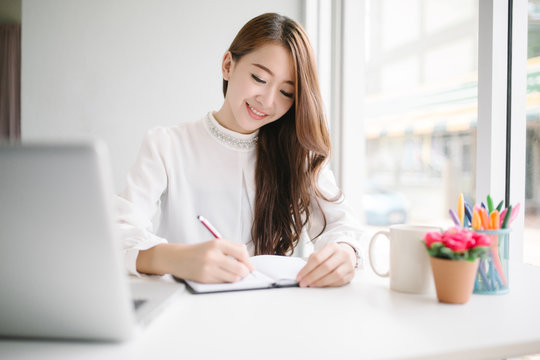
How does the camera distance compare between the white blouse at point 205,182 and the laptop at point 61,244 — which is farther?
the white blouse at point 205,182

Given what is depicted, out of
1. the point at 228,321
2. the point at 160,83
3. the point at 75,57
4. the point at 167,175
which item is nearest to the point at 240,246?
the point at 228,321

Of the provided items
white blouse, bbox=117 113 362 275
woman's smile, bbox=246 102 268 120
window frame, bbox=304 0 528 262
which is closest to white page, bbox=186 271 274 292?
white blouse, bbox=117 113 362 275

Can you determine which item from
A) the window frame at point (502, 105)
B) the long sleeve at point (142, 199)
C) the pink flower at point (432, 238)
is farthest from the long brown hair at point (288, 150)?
the pink flower at point (432, 238)

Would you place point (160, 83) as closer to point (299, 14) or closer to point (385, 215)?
point (299, 14)

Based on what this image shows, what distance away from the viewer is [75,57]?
6.47 ft

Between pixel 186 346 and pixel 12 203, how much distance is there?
225mm

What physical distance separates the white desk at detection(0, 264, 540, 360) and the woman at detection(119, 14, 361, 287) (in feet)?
1.11

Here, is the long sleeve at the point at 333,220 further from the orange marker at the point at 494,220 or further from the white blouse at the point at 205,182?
the orange marker at the point at 494,220

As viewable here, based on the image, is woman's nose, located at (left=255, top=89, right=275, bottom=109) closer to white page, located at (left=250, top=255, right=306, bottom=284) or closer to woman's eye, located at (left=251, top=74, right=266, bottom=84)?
woman's eye, located at (left=251, top=74, right=266, bottom=84)

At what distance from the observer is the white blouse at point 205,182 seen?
1178 mm

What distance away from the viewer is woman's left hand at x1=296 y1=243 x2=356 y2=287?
71cm

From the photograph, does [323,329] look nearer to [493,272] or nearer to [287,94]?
[493,272]

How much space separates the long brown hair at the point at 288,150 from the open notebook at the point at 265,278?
15.6 inches

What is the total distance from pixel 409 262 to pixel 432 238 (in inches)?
2.6
